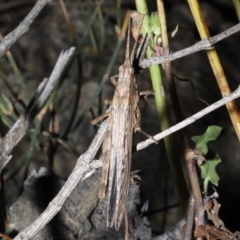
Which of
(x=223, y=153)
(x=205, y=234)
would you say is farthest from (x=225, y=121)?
(x=205, y=234)

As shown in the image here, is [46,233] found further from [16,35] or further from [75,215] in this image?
[16,35]

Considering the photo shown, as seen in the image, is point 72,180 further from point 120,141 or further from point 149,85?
point 149,85

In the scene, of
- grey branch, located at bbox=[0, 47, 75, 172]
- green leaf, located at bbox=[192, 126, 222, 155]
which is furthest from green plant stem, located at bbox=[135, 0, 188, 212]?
grey branch, located at bbox=[0, 47, 75, 172]

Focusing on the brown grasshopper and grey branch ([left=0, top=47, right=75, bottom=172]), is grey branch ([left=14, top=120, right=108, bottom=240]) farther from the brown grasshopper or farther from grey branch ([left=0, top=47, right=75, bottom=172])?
grey branch ([left=0, top=47, right=75, bottom=172])

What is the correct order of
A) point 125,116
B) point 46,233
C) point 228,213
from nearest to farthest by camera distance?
1. point 125,116
2. point 46,233
3. point 228,213

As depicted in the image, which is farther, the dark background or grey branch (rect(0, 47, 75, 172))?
the dark background

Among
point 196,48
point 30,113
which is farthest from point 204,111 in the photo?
point 30,113
